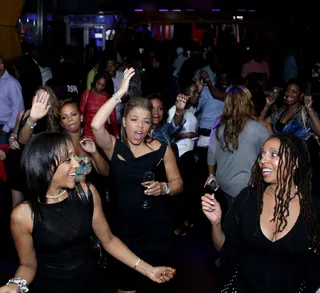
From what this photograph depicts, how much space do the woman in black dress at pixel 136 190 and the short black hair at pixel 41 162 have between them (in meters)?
0.76

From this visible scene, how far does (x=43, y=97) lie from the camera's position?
140 inches

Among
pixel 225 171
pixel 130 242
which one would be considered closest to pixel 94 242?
pixel 130 242

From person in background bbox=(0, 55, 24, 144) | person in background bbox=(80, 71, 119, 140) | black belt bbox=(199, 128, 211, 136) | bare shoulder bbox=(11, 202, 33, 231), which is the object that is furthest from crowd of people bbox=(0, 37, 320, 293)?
person in background bbox=(0, 55, 24, 144)

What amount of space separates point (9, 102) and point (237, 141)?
3376 millimetres

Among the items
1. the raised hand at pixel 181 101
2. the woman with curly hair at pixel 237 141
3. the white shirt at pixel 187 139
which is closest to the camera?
the woman with curly hair at pixel 237 141

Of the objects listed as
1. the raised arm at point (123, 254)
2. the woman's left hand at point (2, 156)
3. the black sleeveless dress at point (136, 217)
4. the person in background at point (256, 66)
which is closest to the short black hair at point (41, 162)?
the raised arm at point (123, 254)

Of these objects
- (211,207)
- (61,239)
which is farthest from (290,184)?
(61,239)

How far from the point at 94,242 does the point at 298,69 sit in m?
9.70

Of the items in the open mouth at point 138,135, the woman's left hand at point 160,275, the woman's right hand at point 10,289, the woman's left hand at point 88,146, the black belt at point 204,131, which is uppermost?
the open mouth at point 138,135

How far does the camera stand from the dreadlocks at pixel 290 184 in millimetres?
2604

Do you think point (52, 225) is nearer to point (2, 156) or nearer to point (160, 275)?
point (160, 275)

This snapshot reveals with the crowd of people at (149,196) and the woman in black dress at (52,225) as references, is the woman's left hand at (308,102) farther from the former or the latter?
the woman in black dress at (52,225)

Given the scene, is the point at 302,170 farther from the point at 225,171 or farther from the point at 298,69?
the point at 298,69

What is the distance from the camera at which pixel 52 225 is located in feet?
8.55
